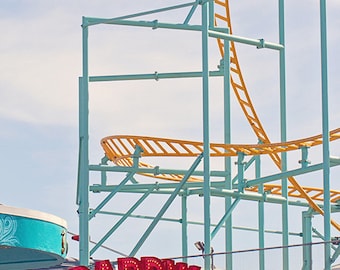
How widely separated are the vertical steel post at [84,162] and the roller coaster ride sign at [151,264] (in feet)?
13.5

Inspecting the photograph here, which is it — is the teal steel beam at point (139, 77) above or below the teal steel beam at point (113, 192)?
above

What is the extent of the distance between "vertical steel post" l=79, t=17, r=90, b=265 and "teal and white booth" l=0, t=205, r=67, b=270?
0.66m

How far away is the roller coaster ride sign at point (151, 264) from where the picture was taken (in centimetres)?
2730

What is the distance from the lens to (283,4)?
34.6 meters

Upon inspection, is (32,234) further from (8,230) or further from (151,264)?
(151,264)

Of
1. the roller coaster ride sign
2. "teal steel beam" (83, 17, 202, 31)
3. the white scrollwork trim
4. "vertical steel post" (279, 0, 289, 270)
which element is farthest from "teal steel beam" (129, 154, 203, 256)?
the roller coaster ride sign

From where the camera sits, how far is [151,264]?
27.6 metres

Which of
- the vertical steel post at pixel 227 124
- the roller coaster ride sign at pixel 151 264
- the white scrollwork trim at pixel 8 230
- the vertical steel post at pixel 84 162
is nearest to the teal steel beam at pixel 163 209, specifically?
the vertical steel post at pixel 84 162

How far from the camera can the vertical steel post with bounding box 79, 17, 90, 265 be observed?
31.7m

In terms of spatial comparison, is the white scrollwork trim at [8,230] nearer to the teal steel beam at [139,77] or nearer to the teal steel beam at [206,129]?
the teal steel beam at [206,129]

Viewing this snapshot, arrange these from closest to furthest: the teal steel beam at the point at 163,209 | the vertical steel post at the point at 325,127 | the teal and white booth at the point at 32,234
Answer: the vertical steel post at the point at 325,127, the teal and white booth at the point at 32,234, the teal steel beam at the point at 163,209

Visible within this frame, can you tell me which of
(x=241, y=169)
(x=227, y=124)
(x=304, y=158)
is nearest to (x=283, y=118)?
(x=227, y=124)

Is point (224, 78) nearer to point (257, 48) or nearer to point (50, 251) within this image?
point (257, 48)

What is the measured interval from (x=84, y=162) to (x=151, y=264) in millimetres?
5418
